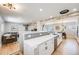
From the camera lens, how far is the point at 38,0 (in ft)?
4.60

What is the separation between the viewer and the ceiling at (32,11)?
1.37m

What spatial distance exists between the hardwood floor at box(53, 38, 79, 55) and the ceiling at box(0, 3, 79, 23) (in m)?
0.51

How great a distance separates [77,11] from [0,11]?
4.09ft

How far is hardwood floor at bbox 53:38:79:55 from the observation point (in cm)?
138

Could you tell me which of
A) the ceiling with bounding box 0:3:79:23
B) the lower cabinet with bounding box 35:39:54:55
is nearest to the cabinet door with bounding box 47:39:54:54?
the lower cabinet with bounding box 35:39:54:55

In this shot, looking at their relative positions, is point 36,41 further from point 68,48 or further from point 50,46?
point 68,48

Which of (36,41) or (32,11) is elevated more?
(32,11)

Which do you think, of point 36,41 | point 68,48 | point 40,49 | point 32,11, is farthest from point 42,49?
point 32,11

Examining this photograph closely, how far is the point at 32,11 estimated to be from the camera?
1428 mm

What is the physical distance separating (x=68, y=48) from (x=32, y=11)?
2.84ft

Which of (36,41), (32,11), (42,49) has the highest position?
(32,11)

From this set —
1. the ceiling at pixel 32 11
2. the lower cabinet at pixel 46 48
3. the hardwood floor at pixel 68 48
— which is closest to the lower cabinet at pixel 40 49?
the lower cabinet at pixel 46 48

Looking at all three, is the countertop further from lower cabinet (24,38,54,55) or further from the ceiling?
the ceiling
